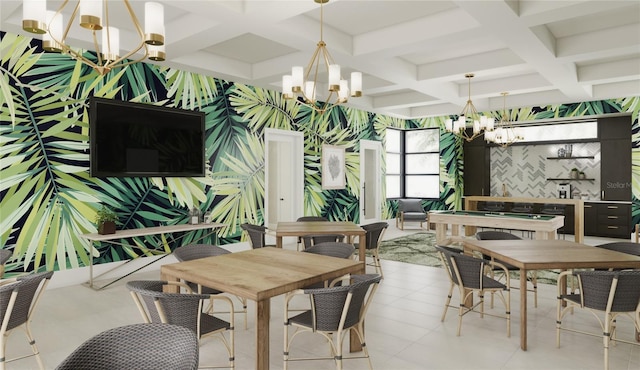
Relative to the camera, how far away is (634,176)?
839 centimetres

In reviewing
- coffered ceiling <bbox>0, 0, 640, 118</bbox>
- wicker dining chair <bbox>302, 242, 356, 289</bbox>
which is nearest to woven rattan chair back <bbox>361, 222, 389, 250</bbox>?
wicker dining chair <bbox>302, 242, 356, 289</bbox>

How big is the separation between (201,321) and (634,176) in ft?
30.4

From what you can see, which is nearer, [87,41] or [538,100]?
[87,41]

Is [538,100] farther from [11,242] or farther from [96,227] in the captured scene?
[11,242]

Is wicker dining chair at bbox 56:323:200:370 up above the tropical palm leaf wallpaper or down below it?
below

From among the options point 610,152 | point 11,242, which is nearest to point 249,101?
point 11,242

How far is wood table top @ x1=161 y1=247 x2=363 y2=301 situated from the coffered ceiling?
2267 mm

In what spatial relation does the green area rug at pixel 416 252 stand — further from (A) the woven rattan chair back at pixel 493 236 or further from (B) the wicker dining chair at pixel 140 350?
(B) the wicker dining chair at pixel 140 350

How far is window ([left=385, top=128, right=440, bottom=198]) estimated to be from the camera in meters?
11.0

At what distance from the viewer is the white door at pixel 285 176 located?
773 cm

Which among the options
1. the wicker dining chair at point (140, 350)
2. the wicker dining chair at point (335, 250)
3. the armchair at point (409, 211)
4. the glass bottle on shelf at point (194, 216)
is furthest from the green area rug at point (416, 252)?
the wicker dining chair at point (140, 350)

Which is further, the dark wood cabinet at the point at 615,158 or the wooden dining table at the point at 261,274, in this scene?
the dark wood cabinet at the point at 615,158

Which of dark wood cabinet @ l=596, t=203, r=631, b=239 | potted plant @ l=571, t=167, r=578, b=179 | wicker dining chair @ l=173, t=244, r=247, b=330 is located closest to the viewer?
wicker dining chair @ l=173, t=244, r=247, b=330

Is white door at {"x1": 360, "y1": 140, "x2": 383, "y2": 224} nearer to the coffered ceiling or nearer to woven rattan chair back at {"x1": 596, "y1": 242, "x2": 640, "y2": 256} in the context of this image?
the coffered ceiling
